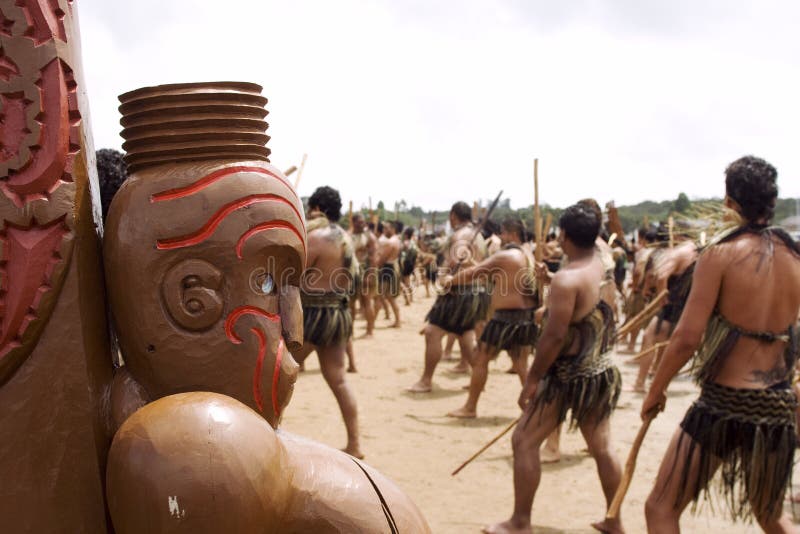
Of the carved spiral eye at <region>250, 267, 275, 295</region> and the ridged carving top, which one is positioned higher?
the ridged carving top

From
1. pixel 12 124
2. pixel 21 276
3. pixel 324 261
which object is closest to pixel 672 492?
pixel 21 276

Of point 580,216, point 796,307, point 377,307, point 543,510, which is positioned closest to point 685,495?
point 796,307

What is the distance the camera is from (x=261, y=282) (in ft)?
4.88

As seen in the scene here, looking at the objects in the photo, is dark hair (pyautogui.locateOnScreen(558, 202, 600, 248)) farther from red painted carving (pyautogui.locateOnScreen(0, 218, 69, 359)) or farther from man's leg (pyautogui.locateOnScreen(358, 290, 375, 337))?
man's leg (pyautogui.locateOnScreen(358, 290, 375, 337))

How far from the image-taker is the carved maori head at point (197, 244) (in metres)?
1.41

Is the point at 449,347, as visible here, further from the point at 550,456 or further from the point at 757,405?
the point at 757,405

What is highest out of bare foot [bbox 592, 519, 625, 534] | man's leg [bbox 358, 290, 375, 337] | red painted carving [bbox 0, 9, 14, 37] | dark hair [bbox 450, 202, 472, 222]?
red painted carving [bbox 0, 9, 14, 37]

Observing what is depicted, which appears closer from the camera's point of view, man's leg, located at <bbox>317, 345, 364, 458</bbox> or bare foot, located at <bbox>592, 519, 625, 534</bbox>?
bare foot, located at <bbox>592, 519, 625, 534</bbox>

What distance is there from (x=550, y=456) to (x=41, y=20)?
5.53 meters

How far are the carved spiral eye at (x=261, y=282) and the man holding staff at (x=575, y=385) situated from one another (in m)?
2.88

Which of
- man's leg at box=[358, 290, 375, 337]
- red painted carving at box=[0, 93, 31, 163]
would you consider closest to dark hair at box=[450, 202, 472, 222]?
man's leg at box=[358, 290, 375, 337]

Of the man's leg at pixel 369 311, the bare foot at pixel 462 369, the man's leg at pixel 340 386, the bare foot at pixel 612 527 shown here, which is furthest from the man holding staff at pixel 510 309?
the man's leg at pixel 369 311

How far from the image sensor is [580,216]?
4168 millimetres

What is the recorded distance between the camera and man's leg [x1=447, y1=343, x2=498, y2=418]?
6906mm
